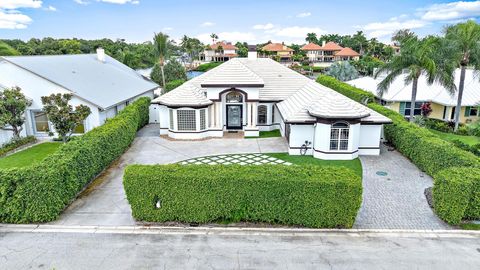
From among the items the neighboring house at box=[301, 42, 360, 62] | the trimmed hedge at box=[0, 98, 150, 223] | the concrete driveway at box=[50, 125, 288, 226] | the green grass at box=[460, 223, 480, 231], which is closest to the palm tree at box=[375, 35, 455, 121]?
the concrete driveway at box=[50, 125, 288, 226]

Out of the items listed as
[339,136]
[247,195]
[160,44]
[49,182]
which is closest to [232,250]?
[247,195]

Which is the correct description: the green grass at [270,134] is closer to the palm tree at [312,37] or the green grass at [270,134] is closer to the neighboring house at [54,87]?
the neighboring house at [54,87]

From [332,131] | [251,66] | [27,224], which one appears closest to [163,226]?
[27,224]

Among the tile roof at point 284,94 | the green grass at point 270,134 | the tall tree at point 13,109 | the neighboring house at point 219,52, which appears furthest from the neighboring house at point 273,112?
the neighboring house at point 219,52

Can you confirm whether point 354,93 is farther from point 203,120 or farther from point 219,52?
point 219,52

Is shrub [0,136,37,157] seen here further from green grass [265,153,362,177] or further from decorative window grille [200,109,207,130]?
green grass [265,153,362,177]

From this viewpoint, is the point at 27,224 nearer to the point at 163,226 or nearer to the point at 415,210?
the point at 163,226

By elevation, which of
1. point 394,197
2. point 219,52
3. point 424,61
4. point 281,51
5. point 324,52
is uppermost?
point 219,52

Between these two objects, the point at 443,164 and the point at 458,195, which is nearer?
the point at 458,195
